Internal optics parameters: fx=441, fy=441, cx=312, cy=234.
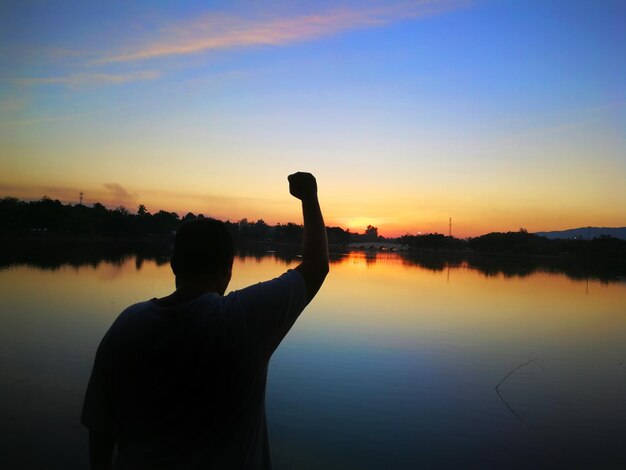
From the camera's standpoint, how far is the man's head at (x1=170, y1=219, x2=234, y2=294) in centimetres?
158

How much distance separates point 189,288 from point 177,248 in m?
0.16

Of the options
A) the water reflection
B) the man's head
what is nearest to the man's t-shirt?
the man's head

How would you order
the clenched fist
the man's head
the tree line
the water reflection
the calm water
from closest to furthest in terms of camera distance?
the man's head, the clenched fist, the calm water, the water reflection, the tree line

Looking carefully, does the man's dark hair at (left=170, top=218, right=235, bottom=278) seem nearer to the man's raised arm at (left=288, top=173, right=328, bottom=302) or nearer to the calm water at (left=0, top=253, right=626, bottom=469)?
the man's raised arm at (left=288, top=173, right=328, bottom=302)

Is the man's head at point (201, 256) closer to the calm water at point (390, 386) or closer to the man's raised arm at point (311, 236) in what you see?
the man's raised arm at point (311, 236)

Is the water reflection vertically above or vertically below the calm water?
above

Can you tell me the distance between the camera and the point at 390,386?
34.0ft

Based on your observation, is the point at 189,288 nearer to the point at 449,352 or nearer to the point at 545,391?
the point at 545,391

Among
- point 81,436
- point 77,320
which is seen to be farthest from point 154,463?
point 77,320

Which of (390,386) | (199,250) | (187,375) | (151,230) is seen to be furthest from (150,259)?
(151,230)

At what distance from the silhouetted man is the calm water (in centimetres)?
568

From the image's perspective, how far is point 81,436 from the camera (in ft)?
22.6

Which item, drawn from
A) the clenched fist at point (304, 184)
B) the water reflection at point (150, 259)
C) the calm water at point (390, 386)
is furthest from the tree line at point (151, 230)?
the clenched fist at point (304, 184)

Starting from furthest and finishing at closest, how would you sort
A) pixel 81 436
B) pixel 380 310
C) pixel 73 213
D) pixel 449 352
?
pixel 73 213, pixel 380 310, pixel 449 352, pixel 81 436
